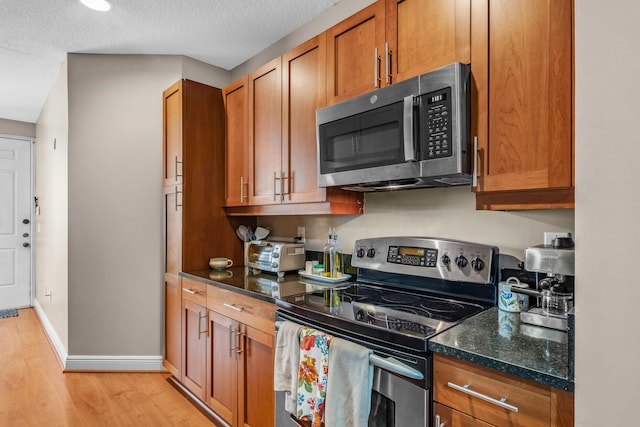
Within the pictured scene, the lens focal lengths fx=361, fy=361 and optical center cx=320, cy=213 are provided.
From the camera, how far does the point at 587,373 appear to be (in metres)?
0.73

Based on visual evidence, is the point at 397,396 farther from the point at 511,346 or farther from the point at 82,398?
the point at 82,398

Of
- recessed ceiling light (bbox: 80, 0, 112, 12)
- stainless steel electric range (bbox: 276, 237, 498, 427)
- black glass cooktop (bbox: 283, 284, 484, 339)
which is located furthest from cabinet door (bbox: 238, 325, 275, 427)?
recessed ceiling light (bbox: 80, 0, 112, 12)

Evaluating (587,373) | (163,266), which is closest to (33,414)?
(163,266)

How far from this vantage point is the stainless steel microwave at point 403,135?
133 cm

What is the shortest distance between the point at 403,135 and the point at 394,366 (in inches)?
34.4

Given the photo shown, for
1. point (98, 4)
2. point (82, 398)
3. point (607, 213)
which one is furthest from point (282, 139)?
point (82, 398)

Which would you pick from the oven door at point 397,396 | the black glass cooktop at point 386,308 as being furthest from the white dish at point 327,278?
the oven door at point 397,396

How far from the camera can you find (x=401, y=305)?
5.12 ft

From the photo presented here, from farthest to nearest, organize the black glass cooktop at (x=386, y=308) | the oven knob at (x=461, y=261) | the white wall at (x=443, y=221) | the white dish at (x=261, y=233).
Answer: the white dish at (x=261, y=233), the oven knob at (x=461, y=261), the white wall at (x=443, y=221), the black glass cooktop at (x=386, y=308)

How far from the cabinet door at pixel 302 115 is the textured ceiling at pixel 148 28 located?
1.54ft

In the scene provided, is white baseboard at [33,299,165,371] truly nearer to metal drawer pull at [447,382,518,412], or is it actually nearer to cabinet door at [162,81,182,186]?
cabinet door at [162,81,182,186]

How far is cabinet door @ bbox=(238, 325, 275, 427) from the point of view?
174 centimetres

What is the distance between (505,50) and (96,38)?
9.00 ft

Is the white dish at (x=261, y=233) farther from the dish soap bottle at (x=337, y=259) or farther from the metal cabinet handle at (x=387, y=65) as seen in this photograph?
the metal cabinet handle at (x=387, y=65)
